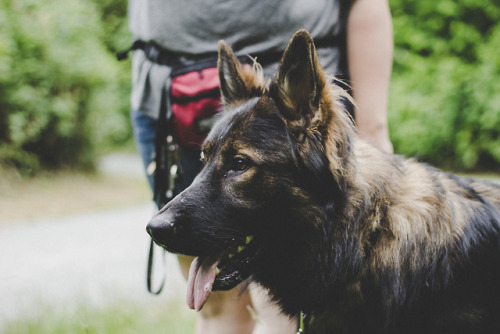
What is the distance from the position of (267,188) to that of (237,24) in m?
0.79

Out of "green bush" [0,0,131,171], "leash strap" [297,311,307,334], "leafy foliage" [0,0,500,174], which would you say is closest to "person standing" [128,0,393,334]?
Answer: "leash strap" [297,311,307,334]

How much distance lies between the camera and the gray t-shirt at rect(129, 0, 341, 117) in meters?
2.19

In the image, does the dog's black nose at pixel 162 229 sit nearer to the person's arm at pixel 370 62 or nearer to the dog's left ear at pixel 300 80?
the dog's left ear at pixel 300 80

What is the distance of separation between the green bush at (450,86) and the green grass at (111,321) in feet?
29.0

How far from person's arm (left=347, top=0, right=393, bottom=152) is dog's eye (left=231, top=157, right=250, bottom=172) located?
0.61 metres

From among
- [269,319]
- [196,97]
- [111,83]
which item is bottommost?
[111,83]

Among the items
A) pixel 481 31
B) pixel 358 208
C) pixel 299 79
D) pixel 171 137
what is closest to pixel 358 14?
pixel 299 79

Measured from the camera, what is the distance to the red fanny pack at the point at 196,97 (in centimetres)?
230

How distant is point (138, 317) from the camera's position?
385 cm

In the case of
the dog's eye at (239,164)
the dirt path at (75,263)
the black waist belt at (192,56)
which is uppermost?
the black waist belt at (192,56)

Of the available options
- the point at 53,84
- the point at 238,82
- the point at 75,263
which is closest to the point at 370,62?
the point at 238,82

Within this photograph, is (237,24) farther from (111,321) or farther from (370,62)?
(111,321)

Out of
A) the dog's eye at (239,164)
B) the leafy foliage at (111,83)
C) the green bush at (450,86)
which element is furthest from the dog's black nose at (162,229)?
the green bush at (450,86)

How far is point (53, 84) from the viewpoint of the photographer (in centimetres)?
869
